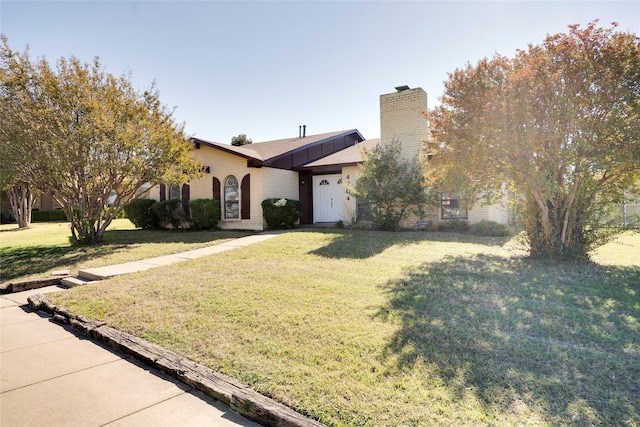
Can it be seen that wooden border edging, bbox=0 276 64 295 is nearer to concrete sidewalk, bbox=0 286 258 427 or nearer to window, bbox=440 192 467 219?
concrete sidewalk, bbox=0 286 258 427

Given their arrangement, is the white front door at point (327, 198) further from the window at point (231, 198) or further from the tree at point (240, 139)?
the tree at point (240, 139)

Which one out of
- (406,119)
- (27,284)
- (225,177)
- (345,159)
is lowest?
(27,284)

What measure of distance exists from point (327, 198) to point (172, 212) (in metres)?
6.87

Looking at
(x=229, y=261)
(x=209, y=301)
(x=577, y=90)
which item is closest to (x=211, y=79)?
(x=229, y=261)

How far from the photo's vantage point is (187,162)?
12297 millimetres

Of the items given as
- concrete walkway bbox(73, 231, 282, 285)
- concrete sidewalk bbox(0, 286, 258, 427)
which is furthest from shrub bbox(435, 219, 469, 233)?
concrete sidewalk bbox(0, 286, 258, 427)

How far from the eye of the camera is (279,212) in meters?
14.2

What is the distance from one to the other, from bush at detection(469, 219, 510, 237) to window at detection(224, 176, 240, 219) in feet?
30.6

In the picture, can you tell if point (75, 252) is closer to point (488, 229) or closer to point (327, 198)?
point (327, 198)

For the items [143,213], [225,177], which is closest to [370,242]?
[225,177]

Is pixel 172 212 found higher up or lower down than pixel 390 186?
lower down

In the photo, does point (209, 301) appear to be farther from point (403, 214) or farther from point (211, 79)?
point (211, 79)

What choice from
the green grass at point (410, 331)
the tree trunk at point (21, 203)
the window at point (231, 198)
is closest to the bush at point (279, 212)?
the window at point (231, 198)

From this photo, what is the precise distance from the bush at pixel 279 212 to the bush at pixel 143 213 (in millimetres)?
5802
